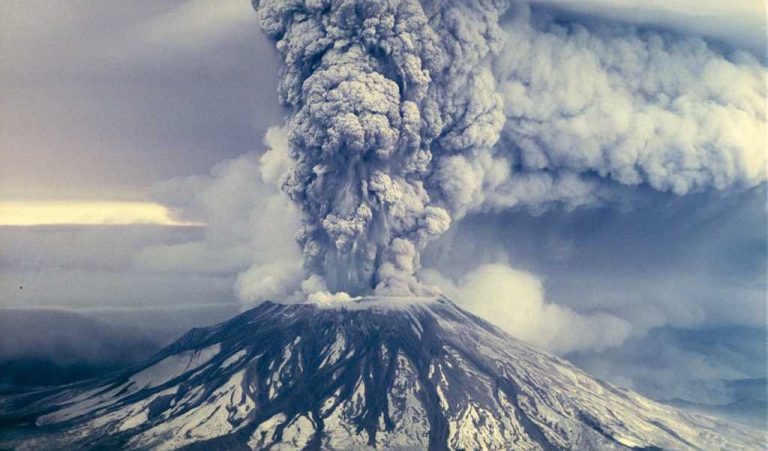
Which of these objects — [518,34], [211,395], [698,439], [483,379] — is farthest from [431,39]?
[698,439]

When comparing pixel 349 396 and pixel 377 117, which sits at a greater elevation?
pixel 377 117

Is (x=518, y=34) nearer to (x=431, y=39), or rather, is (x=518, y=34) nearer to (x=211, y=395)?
(x=431, y=39)

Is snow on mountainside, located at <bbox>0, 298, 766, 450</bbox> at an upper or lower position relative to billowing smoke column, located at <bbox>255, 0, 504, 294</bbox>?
lower

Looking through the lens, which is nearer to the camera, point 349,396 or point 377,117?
point 377,117

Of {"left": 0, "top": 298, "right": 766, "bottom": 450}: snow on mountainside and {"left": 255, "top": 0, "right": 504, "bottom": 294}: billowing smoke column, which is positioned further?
{"left": 0, "top": 298, "right": 766, "bottom": 450}: snow on mountainside

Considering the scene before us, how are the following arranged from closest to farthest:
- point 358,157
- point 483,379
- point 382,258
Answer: point 358,157, point 382,258, point 483,379

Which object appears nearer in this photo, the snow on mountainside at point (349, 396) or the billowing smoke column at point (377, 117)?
the billowing smoke column at point (377, 117)

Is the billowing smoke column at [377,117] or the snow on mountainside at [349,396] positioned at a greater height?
the billowing smoke column at [377,117]

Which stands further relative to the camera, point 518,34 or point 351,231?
point 518,34
